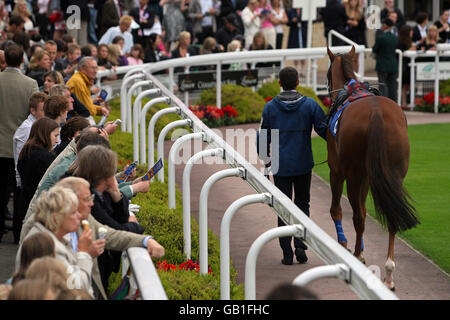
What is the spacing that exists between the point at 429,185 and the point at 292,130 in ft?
11.6

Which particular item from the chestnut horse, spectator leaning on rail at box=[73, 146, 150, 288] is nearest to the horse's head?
the chestnut horse

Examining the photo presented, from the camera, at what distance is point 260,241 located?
359 centimetres

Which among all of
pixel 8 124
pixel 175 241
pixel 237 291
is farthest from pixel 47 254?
pixel 8 124

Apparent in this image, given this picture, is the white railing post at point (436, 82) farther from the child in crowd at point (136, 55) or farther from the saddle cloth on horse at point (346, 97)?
the saddle cloth on horse at point (346, 97)

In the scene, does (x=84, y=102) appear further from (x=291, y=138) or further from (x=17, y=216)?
(x=291, y=138)

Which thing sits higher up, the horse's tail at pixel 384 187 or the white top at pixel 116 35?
the white top at pixel 116 35

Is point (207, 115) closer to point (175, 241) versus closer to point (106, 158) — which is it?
point (175, 241)

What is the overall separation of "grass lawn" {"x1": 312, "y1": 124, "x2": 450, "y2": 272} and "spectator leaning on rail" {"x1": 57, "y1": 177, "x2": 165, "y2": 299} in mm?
3236

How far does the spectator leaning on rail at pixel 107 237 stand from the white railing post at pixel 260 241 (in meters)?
0.51

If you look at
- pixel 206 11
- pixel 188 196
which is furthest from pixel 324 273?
pixel 206 11

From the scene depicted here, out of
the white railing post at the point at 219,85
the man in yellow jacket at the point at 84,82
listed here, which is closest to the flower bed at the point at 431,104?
the white railing post at the point at 219,85

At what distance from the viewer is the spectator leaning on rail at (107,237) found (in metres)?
3.99

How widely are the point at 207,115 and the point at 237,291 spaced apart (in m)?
9.38

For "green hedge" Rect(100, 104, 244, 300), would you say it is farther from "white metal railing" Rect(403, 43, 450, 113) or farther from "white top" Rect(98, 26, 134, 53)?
"white metal railing" Rect(403, 43, 450, 113)
